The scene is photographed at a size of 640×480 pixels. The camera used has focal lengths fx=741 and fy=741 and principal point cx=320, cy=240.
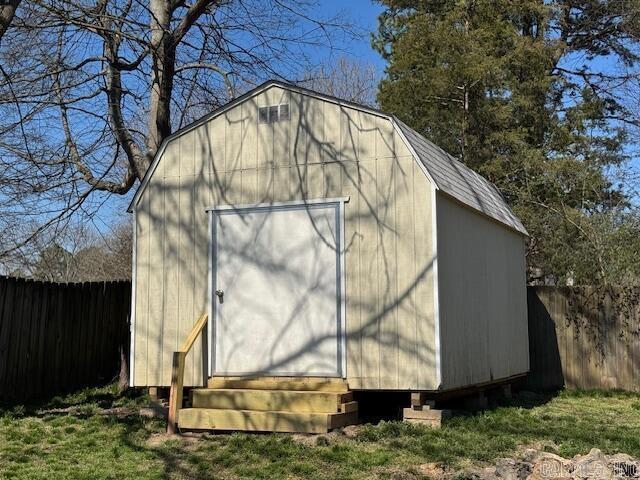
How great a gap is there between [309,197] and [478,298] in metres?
2.58

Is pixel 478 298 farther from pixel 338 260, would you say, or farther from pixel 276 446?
pixel 276 446

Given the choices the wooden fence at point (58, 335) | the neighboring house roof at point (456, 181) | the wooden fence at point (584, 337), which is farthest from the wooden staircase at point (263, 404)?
the wooden fence at point (584, 337)

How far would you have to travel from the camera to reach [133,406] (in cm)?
970

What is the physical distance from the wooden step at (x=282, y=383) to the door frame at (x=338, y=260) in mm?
94

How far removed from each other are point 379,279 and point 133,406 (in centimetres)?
398

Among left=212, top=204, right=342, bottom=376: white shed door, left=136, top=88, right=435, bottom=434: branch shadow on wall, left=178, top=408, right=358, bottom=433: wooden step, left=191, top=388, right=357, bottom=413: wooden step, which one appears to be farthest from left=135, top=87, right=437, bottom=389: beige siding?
left=178, top=408, right=358, bottom=433: wooden step

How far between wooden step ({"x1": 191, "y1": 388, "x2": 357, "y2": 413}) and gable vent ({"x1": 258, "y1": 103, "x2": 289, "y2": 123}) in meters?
3.08

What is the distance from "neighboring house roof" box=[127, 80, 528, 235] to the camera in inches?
316

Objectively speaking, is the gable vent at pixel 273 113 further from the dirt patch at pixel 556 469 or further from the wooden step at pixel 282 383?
the dirt patch at pixel 556 469

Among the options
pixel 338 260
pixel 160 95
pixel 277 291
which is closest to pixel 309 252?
pixel 338 260

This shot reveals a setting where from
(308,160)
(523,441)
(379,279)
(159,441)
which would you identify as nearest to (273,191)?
(308,160)

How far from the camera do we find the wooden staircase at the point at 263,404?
7258 millimetres

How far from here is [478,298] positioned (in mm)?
9227

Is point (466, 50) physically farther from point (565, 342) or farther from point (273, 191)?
point (273, 191)
